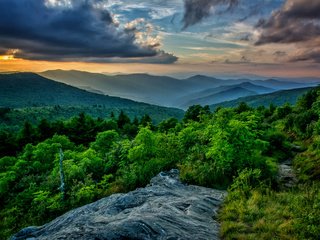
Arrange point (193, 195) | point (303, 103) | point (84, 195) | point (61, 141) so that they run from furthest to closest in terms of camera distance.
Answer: point (61, 141), point (303, 103), point (84, 195), point (193, 195)

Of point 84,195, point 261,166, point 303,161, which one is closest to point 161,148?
point 84,195

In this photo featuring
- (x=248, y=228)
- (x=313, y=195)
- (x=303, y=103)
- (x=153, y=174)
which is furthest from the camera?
(x=303, y=103)

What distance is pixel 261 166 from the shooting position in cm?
1523

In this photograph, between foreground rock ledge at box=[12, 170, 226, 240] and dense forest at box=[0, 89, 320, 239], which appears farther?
dense forest at box=[0, 89, 320, 239]

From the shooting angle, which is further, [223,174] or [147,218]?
[223,174]

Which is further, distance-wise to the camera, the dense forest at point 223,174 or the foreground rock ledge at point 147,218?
the dense forest at point 223,174

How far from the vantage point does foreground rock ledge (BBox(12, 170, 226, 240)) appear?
8.41 meters

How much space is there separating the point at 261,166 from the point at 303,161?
6.84 meters

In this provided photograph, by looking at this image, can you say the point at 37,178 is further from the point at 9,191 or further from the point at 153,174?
the point at 153,174

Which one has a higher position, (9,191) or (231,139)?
(231,139)

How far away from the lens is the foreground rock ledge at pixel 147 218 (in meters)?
8.41

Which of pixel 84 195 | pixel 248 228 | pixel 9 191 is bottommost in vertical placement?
pixel 9 191

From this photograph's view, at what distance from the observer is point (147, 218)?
916 centimetres

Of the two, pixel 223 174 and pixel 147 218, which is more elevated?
pixel 147 218
